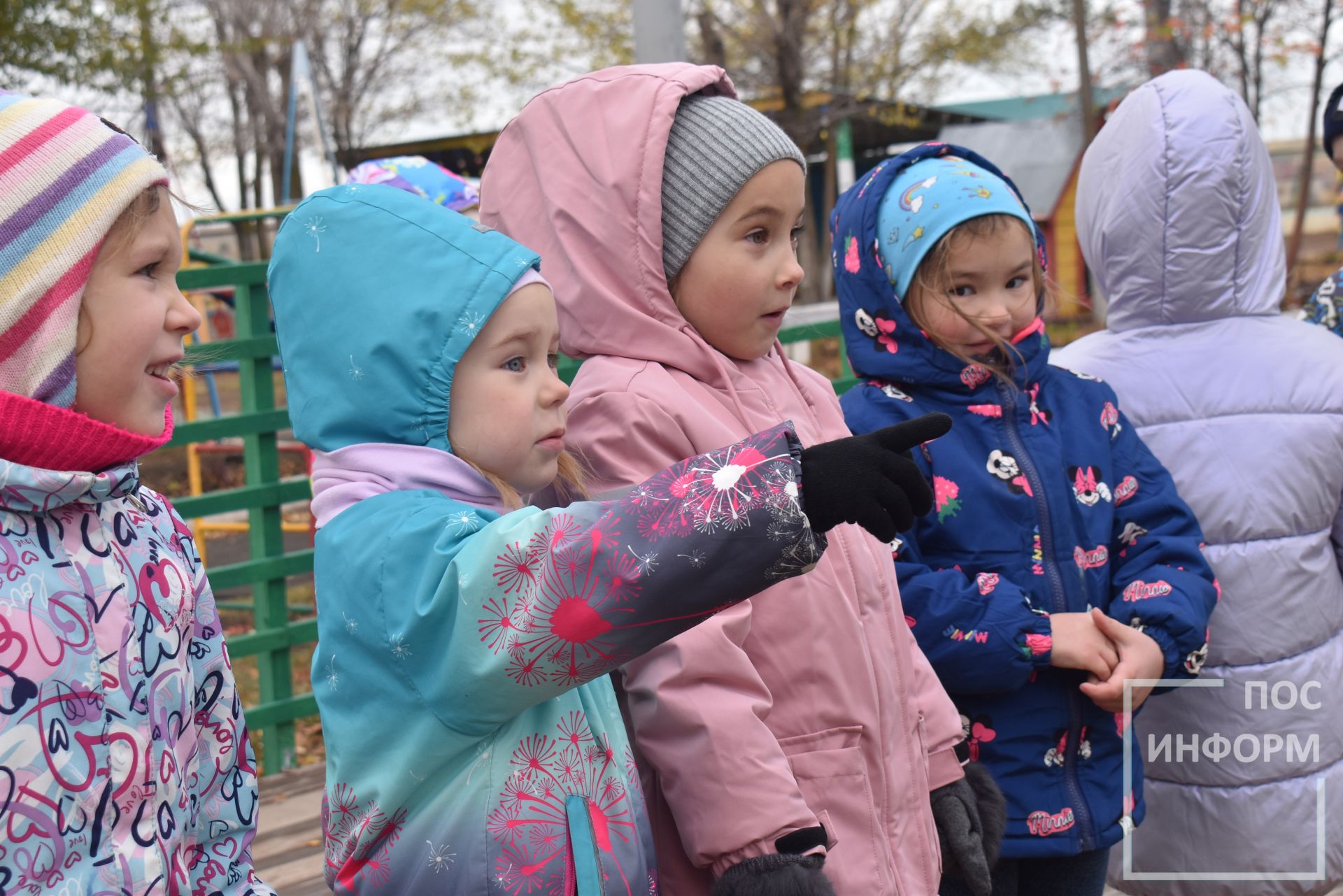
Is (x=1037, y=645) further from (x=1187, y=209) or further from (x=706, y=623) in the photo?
(x=1187, y=209)

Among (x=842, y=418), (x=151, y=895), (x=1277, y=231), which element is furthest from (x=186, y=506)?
(x=1277, y=231)

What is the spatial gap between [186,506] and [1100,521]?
10.6 feet

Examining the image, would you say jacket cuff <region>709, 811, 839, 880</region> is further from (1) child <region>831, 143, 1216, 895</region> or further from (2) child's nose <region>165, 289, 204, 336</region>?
(2) child's nose <region>165, 289, 204, 336</region>

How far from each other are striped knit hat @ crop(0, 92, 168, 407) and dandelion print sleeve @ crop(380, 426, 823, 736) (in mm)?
486

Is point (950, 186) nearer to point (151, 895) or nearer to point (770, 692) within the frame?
point (770, 692)

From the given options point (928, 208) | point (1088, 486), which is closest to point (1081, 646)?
point (1088, 486)

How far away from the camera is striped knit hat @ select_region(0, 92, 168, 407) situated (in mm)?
1433

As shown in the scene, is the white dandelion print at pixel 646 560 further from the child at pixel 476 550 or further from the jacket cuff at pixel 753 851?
the jacket cuff at pixel 753 851

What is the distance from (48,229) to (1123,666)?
197 centimetres

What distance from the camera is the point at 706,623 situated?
5.84 feet

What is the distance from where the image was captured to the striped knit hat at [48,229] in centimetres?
143

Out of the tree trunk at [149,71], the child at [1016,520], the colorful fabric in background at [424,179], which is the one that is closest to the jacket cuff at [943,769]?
the child at [1016,520]

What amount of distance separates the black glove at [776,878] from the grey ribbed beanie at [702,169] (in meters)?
0.96

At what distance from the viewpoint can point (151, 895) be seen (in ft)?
4.79
